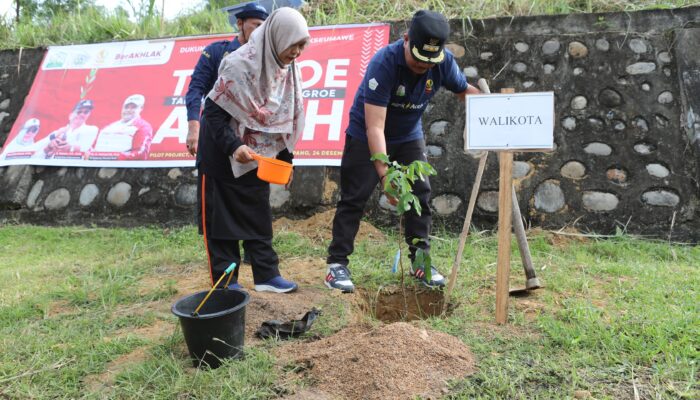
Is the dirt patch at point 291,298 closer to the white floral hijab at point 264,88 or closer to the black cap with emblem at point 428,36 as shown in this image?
the white floral hijab at point 264,88

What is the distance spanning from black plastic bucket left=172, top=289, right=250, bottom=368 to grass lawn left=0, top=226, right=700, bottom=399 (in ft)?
0.21

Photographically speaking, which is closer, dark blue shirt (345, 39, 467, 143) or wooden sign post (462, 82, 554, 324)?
wooden sign post (462, 82, 554, 324)

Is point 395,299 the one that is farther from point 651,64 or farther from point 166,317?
point 651,64

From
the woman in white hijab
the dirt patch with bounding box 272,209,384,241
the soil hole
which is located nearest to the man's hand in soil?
the woman in white hijab

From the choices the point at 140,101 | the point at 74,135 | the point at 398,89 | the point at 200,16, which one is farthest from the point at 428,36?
the point at 200,16

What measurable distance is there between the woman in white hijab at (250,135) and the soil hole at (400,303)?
1.54 ft

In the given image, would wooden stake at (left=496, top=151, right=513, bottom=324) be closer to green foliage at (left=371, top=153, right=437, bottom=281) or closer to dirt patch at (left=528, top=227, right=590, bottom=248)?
green foliage at (left=371, top=153, right=437, bottom=281)

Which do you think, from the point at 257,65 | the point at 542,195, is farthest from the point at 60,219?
the point at 542,195

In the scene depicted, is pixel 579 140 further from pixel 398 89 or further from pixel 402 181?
pixel 402 181

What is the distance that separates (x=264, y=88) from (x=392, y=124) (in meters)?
0.79

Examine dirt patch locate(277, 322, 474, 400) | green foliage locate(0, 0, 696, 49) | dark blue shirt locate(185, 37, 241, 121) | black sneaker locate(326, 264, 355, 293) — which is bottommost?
dirt patch locate(277, 322, 474, 400)

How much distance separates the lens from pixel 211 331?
2121mm

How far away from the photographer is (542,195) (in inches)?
178

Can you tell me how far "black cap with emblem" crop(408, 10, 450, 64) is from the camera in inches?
104
